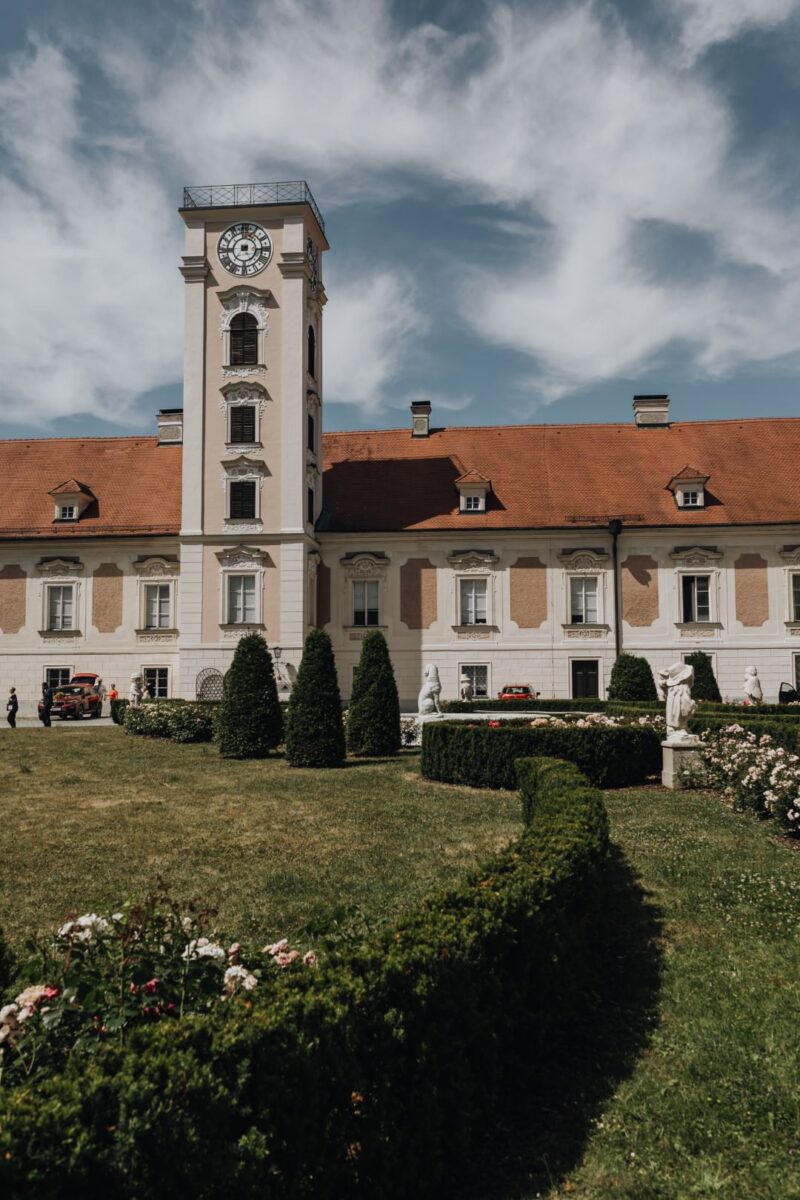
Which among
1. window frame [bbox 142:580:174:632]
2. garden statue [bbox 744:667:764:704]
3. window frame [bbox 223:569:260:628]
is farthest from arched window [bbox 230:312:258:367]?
garden statue [bbox 744:667:764:704]

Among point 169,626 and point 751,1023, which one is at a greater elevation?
point 169,626

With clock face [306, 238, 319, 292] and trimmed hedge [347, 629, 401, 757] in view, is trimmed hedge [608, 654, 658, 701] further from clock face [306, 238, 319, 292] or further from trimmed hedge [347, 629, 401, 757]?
clock face [306, 238, 319, 292]

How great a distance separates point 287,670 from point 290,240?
52.1 feet

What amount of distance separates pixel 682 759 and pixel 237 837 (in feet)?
25.8

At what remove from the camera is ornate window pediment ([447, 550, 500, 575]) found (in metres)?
33.4

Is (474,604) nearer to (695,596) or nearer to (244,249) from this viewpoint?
(695,596)

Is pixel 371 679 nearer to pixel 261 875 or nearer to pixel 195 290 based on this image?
pixel 261 875

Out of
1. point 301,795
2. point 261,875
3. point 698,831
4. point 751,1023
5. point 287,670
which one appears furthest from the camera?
point 287,670

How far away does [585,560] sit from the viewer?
33.2 metres

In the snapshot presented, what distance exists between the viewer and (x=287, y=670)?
3106 cm

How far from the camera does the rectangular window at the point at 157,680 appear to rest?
33719mm

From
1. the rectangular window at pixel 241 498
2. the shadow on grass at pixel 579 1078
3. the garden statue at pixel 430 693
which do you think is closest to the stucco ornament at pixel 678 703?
the garden statue at pixel 430 693

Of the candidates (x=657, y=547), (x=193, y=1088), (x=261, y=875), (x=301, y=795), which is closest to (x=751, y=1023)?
(x=193, y=1088)

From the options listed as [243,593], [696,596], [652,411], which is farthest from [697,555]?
[243,593]
